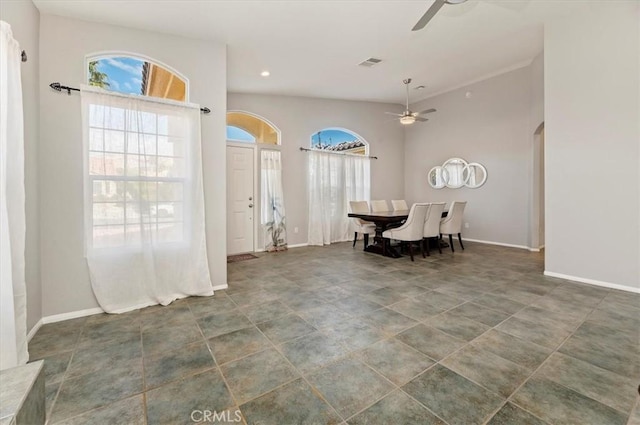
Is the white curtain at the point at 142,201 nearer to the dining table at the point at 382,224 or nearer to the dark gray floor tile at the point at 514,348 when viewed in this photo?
the dark gray floor tile at the point at 514,348

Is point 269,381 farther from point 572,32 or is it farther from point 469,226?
point 469,226

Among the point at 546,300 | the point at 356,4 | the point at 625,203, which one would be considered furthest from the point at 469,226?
the point at 356,4

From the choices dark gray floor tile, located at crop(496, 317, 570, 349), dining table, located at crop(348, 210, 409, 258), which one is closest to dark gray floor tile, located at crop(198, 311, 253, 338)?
dark gray floor tile, located at crop(496, 317, 570, 349)

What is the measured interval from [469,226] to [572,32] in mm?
3945

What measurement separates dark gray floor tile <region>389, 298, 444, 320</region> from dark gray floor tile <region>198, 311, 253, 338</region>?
4.75 ft

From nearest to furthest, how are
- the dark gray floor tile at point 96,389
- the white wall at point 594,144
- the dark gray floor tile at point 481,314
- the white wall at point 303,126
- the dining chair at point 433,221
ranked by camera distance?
the dark gray floor tile at point 96,389, the dark gray floor tile at point 481,314, the white wall at point 594,144, the dining chair at point 433,221, the white wall at point 303,126

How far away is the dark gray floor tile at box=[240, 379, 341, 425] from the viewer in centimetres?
142

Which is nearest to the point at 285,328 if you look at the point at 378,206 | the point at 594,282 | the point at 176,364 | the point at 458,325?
the point at 176,364

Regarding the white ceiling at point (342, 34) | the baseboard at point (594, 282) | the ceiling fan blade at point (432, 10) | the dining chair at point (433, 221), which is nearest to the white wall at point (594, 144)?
the baseboard at point (594, 282)

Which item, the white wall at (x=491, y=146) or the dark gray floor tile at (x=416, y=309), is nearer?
the dark gray floor tile at (x=416, y=309)

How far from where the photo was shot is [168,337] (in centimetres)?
229

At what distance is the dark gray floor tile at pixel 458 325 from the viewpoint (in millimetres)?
2268

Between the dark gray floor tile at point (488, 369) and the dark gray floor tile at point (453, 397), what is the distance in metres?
0.07

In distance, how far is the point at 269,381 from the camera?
173 centimetres
